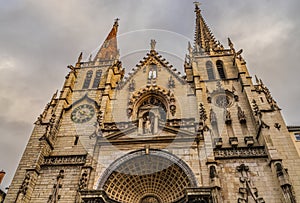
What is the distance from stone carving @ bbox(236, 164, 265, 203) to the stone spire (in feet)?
49.4

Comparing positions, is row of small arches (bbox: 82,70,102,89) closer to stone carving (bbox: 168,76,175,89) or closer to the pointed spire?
the pointed spire

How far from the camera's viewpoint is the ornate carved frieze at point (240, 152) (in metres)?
13.9

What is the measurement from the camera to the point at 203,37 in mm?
29391

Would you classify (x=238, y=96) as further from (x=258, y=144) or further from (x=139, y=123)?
(x=139, y=123)

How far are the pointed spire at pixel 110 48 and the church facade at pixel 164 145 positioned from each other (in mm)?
7728

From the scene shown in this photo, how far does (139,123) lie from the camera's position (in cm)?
1583

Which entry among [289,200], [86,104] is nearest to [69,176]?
[86,104]

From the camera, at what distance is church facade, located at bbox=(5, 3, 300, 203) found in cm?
1292

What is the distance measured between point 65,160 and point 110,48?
64.7 feet

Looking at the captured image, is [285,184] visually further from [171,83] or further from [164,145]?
[171,83]

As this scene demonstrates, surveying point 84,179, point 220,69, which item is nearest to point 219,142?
point 84,179

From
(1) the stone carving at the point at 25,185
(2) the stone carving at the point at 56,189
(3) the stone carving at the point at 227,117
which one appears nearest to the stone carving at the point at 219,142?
(3) the stone carving at the point at 227,117

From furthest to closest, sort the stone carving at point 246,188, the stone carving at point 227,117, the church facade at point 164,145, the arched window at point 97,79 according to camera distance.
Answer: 1. the arched window at point 97,79
2. the stone carving at point 227,117
3. the church facade at point 164,145
4. the stone carving at point 246,188

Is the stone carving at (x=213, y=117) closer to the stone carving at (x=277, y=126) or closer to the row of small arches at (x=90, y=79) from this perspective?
the stone carving at (x=277, y=126)
